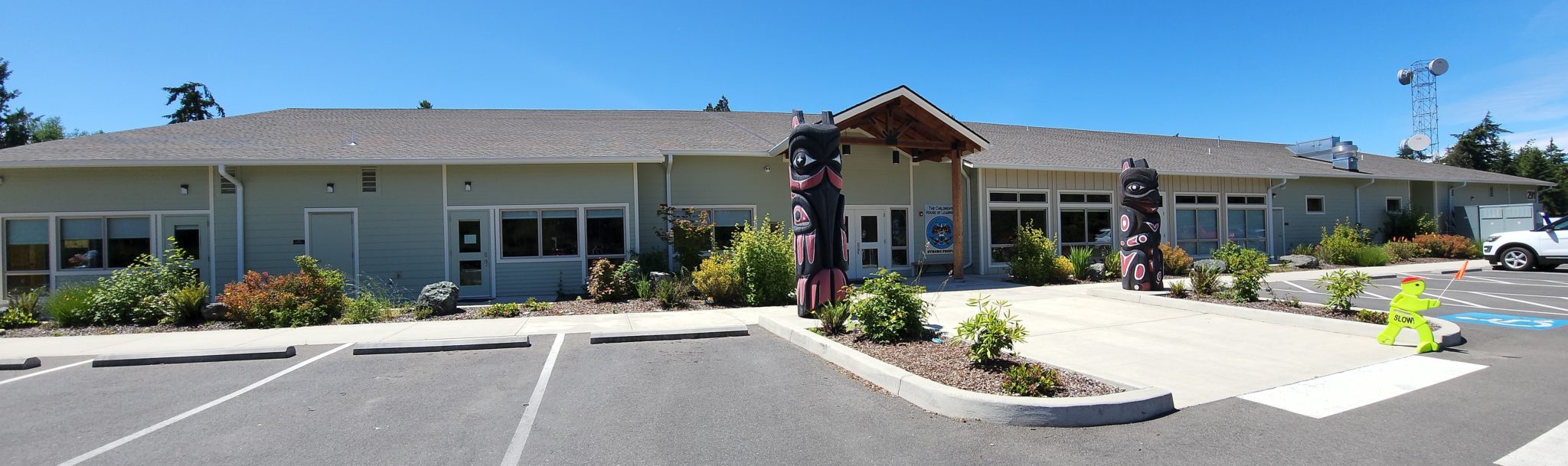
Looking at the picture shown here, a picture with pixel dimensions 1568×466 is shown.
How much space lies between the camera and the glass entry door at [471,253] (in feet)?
46.1

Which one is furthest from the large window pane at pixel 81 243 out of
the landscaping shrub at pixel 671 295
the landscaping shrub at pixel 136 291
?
the landscaping shrub at pixel 671 295

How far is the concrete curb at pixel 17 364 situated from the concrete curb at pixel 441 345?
3.21 metres

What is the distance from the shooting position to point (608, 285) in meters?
12.8

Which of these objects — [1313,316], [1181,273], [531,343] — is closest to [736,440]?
[531,343]

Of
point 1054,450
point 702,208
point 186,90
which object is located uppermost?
point 186,90

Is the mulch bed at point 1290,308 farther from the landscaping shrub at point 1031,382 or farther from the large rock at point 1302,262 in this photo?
the large rock at point 1302,262

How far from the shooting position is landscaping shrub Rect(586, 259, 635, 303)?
12711 millimetres

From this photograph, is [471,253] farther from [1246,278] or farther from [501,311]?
[1246,278]

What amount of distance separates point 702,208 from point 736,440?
1121cm

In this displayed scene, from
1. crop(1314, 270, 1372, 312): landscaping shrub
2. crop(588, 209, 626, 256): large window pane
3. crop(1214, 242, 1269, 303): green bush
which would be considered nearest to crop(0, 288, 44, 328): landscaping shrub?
crop(588, 209, 626, 256): large window pane

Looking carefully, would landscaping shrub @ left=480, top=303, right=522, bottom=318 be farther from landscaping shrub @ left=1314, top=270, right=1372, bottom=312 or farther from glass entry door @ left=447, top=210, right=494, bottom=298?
landscaping shrub @ left=1314, top=270, right=1372, bottom=312

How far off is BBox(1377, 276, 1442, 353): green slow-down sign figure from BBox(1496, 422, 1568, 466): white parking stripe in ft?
9.32

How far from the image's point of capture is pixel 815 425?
4777mm

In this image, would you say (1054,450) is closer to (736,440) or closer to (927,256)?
(736,440)
